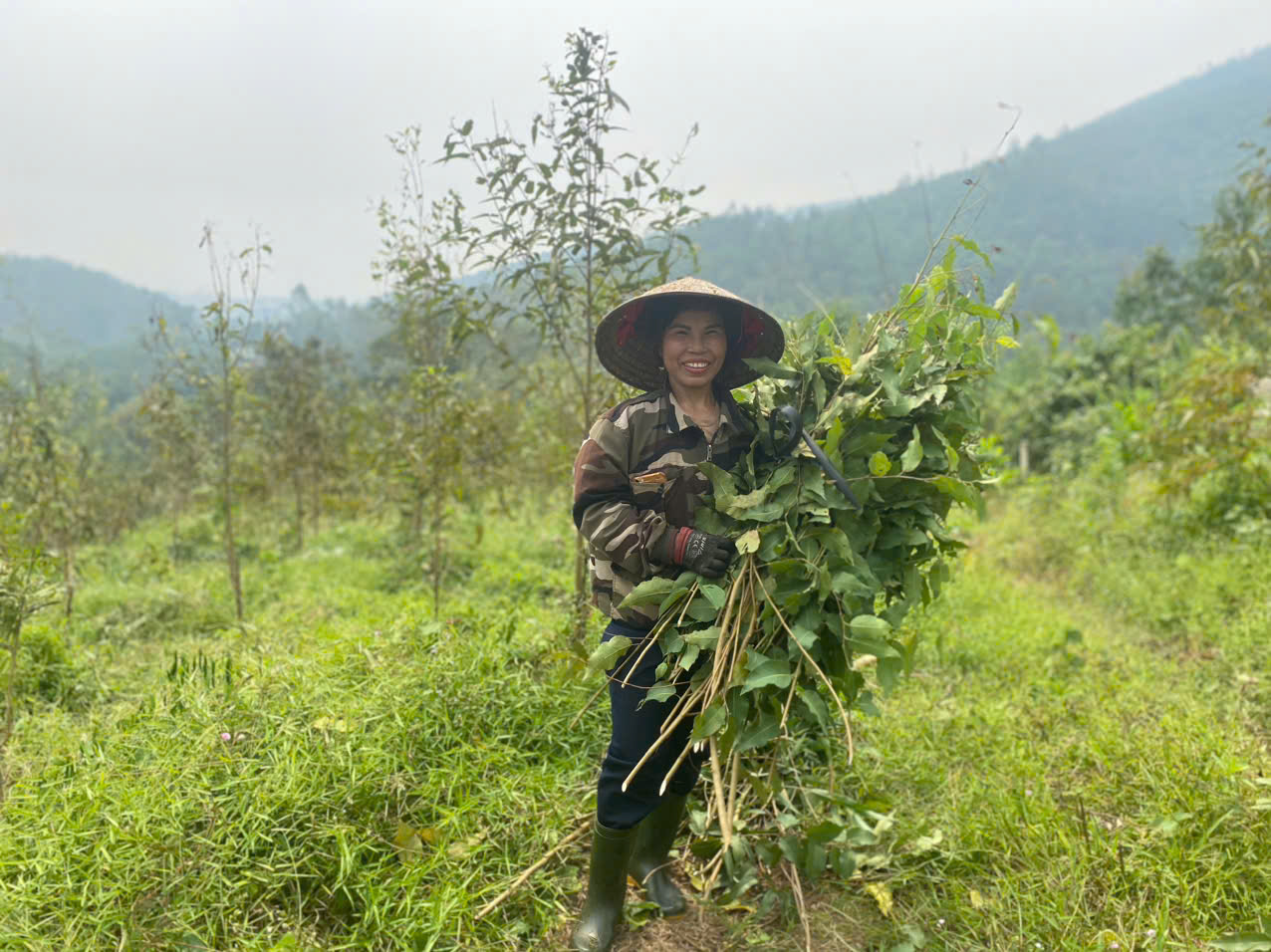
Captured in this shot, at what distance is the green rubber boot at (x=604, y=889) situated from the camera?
2.29 m

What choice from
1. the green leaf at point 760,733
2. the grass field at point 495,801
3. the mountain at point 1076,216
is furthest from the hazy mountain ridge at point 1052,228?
the green leaf at point 760,733

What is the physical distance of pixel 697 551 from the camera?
2096 mm

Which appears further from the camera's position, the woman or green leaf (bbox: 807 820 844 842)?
green leaf (bbox: 807 820 844 842)

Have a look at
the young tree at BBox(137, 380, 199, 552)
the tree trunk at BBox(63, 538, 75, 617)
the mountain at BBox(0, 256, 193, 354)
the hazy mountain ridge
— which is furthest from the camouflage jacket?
the mountain at BBox(0, 256, 193, 354)

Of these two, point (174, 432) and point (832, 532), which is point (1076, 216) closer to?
point (174, 432)

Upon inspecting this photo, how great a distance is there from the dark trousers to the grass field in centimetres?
41

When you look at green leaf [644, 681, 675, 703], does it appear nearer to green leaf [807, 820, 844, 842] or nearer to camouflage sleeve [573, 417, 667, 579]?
camouflage sleeve [573, 417, 667, 579]

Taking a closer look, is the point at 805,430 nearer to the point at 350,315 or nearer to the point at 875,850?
the point at 875,850

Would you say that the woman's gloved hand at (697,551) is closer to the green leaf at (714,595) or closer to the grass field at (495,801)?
the green leaf at (714,595)

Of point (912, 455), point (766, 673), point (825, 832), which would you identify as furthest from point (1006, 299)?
point (825, 832)

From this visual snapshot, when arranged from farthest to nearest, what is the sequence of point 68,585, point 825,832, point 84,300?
point 84,300 → point 68,585 → point 825,832

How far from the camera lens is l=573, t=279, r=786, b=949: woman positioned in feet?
6.97

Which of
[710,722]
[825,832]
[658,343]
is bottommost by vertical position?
[825,832]

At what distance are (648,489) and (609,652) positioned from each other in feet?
1.52
